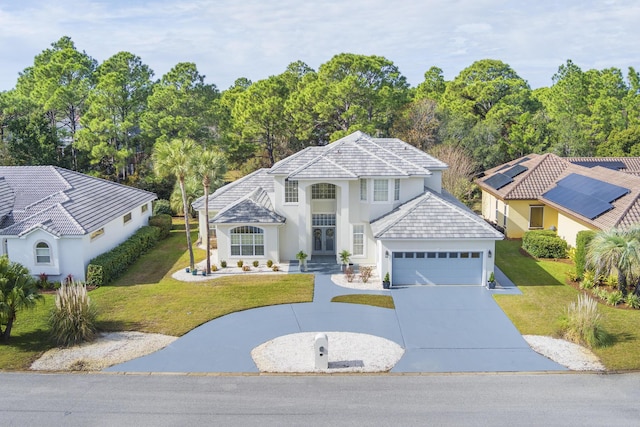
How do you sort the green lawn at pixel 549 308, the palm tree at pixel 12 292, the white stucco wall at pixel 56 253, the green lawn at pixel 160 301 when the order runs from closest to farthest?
1. the green lawn at pixel 549 308
2. the palm tree at pixel 12 292
3. the green lawn at pixel 160 301
4. the white stucco wall at pixel 56 253

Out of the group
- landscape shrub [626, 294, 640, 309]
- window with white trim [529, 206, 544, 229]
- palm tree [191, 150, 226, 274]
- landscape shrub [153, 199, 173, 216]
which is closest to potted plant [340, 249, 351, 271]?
A: palm tree [191, 150, 226, 274]

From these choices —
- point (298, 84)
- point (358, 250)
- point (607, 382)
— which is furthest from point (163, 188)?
point (607, 382)

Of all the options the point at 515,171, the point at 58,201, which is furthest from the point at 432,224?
the point at 58,201

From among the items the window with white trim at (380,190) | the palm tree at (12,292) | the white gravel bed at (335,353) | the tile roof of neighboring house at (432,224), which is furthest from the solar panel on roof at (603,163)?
the palm tree at (12,292)

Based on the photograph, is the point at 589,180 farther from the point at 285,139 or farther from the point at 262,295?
the point at 285,139

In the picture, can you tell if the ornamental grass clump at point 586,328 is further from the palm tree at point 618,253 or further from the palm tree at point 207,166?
the palm tree at point 207,166

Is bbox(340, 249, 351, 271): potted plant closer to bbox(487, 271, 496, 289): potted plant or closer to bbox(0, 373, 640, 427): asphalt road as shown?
bbox(487, 271, 496, 289): potted plant
